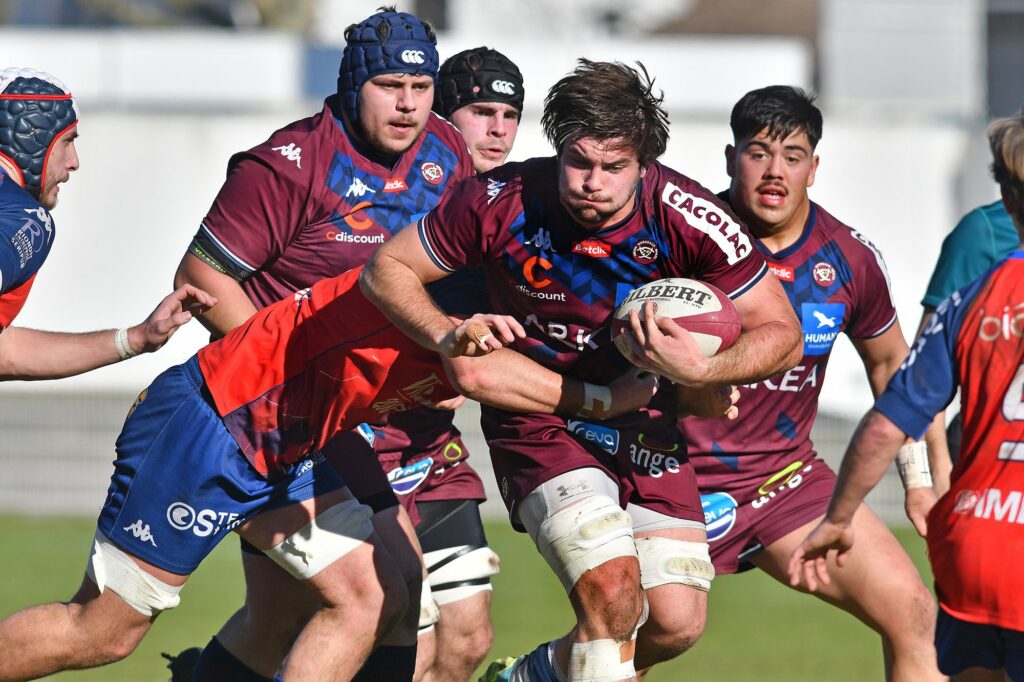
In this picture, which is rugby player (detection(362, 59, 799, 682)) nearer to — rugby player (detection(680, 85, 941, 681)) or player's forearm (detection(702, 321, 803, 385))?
player's forearm (detection(702, 321, 803, 385))

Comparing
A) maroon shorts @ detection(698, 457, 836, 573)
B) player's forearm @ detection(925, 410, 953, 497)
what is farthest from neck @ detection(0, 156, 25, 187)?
player's forearm @ detection(925, 410, 953, 497)

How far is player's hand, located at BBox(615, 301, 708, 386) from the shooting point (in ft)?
15.1

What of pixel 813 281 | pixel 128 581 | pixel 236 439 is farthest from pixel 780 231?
pixel 128 581

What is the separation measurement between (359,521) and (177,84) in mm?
10861

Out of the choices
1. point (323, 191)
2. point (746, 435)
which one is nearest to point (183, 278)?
point (323, 191)

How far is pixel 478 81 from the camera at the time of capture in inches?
262

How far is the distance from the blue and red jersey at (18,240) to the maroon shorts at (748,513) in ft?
8.71

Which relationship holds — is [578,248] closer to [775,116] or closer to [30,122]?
[775,116]

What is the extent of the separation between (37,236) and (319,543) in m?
1.38

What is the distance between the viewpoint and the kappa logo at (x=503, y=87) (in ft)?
21.8

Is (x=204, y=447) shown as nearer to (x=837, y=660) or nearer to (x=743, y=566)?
(x=743, y=566)

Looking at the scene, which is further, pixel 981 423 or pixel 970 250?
pixel 970 250

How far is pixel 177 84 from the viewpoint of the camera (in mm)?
15297

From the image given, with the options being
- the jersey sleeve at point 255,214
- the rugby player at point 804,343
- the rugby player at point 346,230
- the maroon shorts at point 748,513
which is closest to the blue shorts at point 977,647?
the rugby player at point 804,343
